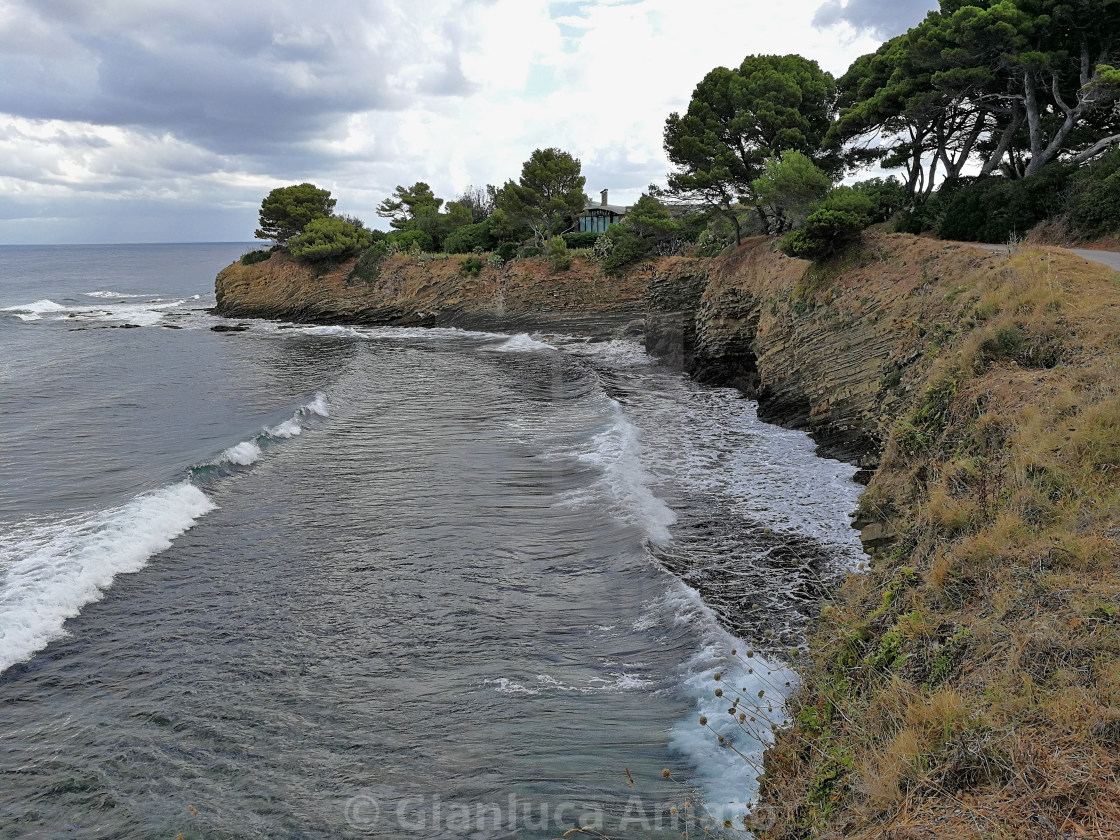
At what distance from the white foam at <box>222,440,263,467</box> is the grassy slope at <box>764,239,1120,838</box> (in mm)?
14994

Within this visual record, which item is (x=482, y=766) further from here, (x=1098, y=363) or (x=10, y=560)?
(x=10, y=560)

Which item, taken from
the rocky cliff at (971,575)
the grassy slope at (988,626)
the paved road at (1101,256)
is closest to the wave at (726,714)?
the rocky cliff at (971,575)

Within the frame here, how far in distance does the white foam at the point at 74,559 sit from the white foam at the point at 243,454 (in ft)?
7.72

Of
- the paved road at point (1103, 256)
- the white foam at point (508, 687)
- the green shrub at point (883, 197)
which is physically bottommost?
the white foam at point (508, 687)

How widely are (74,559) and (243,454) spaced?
21.5 feet

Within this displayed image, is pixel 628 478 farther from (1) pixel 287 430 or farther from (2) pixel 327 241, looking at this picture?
(2) pixel 327 241

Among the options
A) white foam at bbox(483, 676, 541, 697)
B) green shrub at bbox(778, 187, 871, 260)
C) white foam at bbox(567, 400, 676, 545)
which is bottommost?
white foam at bbox(483, 676, 541, 697)

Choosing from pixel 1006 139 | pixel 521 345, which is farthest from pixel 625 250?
pixel 1006 139

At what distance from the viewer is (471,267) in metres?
48.7

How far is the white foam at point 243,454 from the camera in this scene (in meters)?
18.2

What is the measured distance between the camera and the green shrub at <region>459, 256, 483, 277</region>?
48656 millimetres

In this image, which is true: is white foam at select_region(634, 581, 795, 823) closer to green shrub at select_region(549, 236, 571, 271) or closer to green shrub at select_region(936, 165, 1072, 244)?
green shrub at select_region(936, 165, 1072, 244)

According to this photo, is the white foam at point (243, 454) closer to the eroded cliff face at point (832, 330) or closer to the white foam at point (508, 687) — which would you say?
the white foam at point (508, 687)

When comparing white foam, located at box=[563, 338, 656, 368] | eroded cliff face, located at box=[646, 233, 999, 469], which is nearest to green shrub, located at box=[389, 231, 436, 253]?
white foam, located at box=[563, 338, 656, 368]
